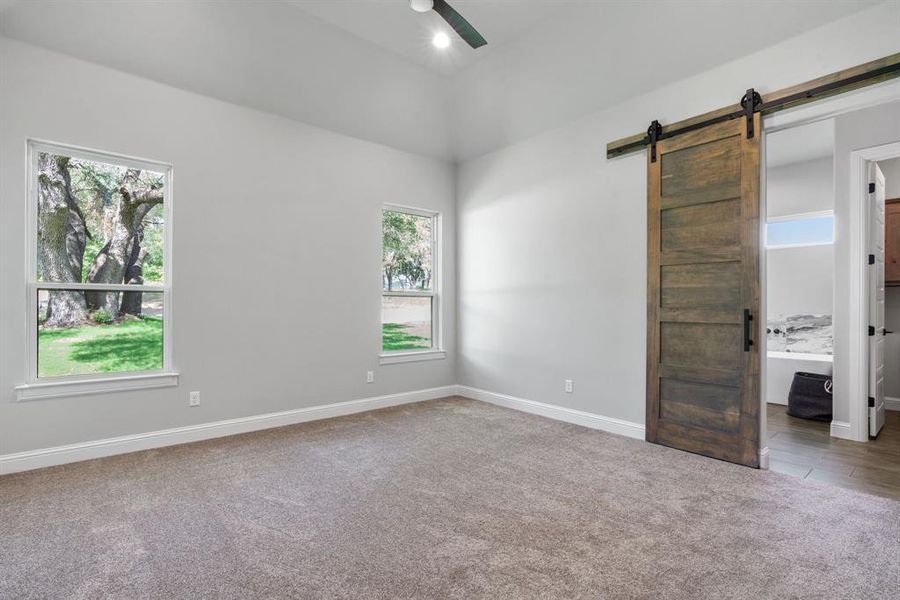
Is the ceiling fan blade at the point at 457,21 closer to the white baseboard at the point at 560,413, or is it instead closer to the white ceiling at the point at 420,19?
the white ceiling at the point at 420,19

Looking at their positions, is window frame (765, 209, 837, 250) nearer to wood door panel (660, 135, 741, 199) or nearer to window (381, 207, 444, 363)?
wood door panel (660, 135, 741, 199)

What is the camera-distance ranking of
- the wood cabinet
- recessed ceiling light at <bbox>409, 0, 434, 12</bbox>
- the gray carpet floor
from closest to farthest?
the gray carpet floor → recessed ceiling light at <bbox>409, 0, 434, 12</bbox> → the wood cabinet

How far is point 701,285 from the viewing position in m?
3.45

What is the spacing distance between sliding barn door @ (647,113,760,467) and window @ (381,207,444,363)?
8.69 ft

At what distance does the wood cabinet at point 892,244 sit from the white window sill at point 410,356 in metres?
4.95

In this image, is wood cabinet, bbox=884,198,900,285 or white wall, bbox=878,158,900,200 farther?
white wall, bbox=878,158,900,200

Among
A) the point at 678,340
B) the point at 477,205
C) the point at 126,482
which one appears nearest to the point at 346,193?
the point at 477,205

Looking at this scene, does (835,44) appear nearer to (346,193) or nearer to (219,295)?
(346,193)

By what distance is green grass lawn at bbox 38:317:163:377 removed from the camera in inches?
128

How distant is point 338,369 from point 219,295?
1.37 metres

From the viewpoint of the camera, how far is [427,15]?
3.54 meters

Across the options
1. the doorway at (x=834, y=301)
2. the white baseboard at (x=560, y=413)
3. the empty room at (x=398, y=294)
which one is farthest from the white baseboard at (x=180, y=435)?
the doorway at (x=834, y=301)

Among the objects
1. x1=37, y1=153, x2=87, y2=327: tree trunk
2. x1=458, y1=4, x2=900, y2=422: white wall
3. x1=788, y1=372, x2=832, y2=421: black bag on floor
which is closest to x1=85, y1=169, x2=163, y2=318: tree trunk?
x1=37, y1=153, x2=87, y2=327: tree trunk

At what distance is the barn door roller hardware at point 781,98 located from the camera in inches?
106
